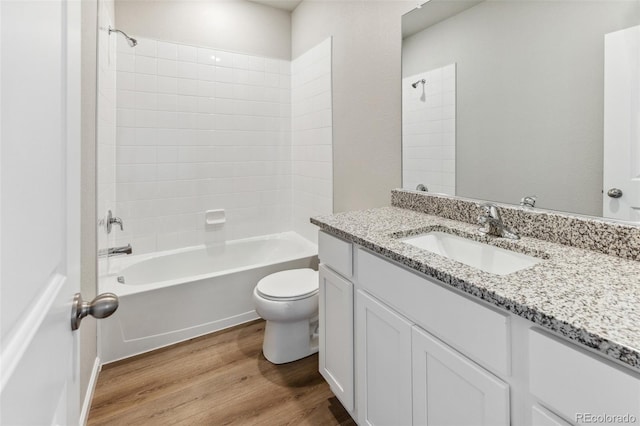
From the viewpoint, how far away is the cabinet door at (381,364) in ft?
3.60

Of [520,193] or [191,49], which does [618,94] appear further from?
[191,49]

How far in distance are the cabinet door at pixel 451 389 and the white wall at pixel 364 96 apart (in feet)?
3.87

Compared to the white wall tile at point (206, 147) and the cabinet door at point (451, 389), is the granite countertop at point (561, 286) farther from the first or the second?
the white wall tile at point (206, 147)

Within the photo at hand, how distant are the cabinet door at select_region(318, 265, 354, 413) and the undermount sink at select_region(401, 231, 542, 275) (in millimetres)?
356

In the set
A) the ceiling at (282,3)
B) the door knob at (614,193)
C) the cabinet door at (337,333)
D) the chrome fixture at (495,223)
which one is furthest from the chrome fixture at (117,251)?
the door knob at (614,193)

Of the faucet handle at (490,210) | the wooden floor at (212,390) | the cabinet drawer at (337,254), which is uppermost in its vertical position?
the faucet handle at (490,210)

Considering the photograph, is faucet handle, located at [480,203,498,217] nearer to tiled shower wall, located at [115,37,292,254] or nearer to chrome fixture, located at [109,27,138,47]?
tiled shower wall, located at [115,37,292,254]

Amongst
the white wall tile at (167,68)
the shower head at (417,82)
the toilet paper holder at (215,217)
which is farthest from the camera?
the toilet paper holder at (215,217)

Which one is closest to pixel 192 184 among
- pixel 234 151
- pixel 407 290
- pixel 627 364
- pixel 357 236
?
pixel 234 151

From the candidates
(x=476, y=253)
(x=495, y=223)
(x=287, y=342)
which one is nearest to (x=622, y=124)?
(x=495, y=223)

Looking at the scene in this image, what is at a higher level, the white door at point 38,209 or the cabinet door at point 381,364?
the white door at point 38,209

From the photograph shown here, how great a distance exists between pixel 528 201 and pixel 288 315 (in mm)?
1327

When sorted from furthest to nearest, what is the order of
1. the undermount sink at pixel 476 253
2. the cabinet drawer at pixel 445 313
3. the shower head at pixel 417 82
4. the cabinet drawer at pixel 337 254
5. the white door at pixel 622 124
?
the shower head at pixel 417 82 → the cabinet drawer at pixel 337 254 → the undermount sink at pixel 476 253 → the white door at pixel 622 124 → the cabinet drawer at pixel 445 313

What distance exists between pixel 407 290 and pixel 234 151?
2.36m
